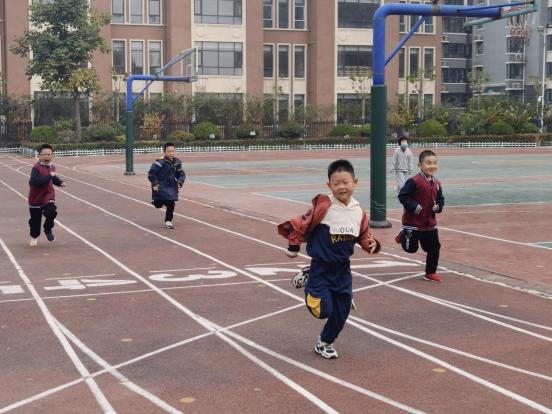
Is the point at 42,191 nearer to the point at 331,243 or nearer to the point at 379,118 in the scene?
the point at 379,118

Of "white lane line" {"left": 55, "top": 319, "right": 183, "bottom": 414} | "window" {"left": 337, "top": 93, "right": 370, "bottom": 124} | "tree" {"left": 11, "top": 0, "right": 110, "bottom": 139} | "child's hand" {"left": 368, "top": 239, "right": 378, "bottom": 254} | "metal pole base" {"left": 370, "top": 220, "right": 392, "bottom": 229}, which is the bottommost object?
"white lane line" {"left": 55, "top": 319, "right": 183, "bottom": 414}

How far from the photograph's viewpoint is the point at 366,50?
240 feet

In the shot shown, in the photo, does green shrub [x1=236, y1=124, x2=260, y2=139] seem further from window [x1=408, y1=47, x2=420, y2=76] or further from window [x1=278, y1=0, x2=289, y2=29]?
window [x1=408, y1=47, x2=420, y2=76]

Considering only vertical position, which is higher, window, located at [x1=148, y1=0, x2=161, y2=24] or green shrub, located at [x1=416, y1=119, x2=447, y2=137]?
window, located at [x1=148, y1=0, x2=161, y2=24]

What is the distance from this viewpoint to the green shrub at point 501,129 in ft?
206

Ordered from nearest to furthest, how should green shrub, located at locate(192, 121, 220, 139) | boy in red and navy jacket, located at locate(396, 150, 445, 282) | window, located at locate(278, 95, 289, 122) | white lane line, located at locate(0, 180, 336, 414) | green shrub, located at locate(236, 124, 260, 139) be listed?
white lane line, located at locate(0, 180, 336, 414) < boy in red and navy jacket, located at locate(396, 150, 445, 282) < green shrub, located at locate(192, 121, 220, 139) < green shrub, located at locate(236, 124, 260, 139) < window, located at locate(278, 95, 289, 122)

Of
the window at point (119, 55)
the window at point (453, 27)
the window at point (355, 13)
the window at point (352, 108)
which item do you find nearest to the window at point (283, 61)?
the window at point (352, 108)

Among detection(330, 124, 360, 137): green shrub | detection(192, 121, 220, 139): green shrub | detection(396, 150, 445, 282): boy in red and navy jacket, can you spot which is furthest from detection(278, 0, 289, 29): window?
detection(396, 150, 445, 282): boy in red and navy jacket

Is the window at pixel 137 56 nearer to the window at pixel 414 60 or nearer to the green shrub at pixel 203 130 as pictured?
the green shrub at pixel 203 130

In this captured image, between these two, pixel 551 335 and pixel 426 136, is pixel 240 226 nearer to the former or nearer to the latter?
pixel 551 335

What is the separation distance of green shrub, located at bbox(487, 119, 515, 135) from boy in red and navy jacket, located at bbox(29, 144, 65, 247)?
174ft

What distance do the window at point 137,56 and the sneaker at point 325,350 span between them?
204 ft

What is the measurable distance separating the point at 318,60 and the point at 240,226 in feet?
185

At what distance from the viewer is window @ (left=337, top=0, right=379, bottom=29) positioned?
7169 centimetres
